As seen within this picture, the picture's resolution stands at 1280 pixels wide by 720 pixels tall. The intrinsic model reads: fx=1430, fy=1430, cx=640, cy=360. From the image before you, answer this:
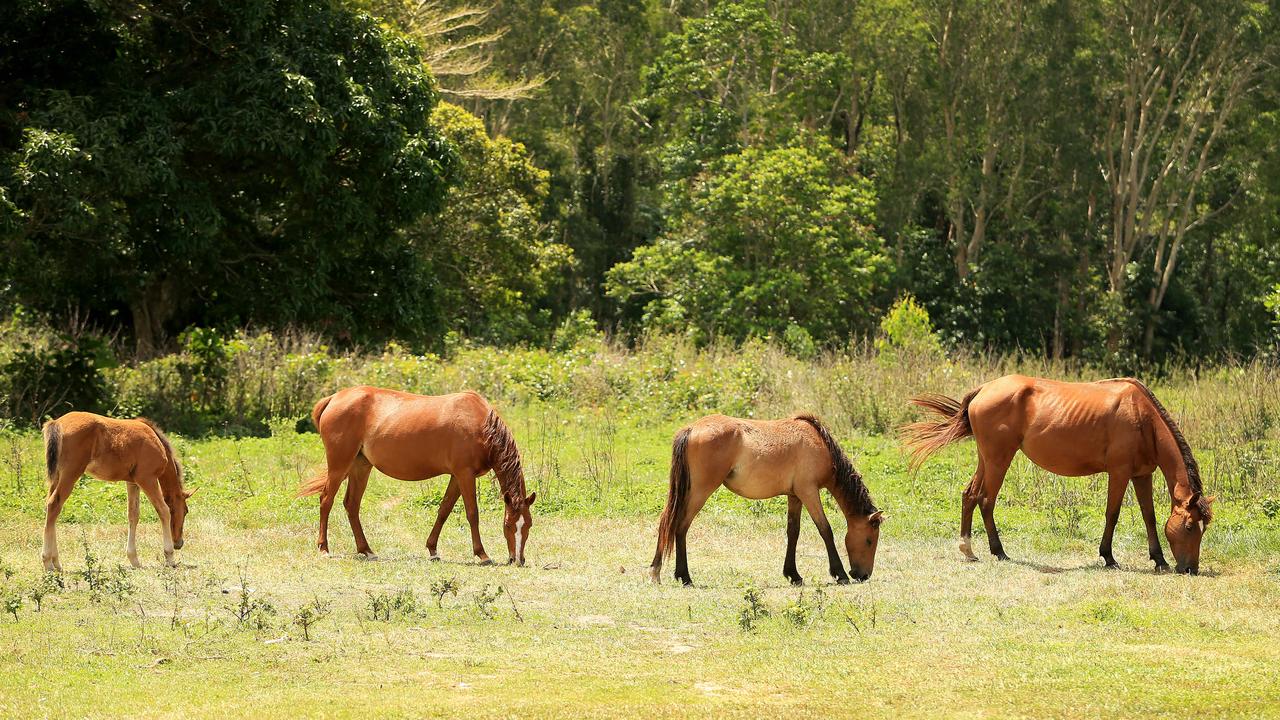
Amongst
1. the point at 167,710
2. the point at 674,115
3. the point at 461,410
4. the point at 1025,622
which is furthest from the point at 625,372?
the point at 674,115

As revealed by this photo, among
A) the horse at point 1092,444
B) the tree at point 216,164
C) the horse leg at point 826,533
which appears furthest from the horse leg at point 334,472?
the tree at point 216,164

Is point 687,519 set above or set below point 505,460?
below

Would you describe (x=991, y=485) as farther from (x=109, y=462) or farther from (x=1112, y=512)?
(x=109, y=462)

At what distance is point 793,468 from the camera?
1206 cm

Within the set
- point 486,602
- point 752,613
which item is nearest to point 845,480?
point 752,613

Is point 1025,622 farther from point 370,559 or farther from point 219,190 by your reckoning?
point 219,190

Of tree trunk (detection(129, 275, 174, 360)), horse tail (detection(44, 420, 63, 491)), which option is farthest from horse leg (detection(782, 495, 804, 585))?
tree trunk (detection(129, 275, 174, 360))

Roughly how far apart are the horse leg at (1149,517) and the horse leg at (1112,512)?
0.59 feet

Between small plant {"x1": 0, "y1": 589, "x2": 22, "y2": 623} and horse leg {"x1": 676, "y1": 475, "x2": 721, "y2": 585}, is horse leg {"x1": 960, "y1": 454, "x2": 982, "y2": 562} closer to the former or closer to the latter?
horse leg {"x1": 676, "y1": 475, "x2": 721, "y2": 585}

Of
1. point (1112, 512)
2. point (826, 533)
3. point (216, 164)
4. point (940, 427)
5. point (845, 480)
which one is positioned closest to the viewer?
point (826, 533)

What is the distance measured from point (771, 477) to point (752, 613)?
1.93 metres

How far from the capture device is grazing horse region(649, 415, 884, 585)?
11883 mm

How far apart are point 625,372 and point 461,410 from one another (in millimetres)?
12759

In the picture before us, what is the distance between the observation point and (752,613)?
10266 mm
